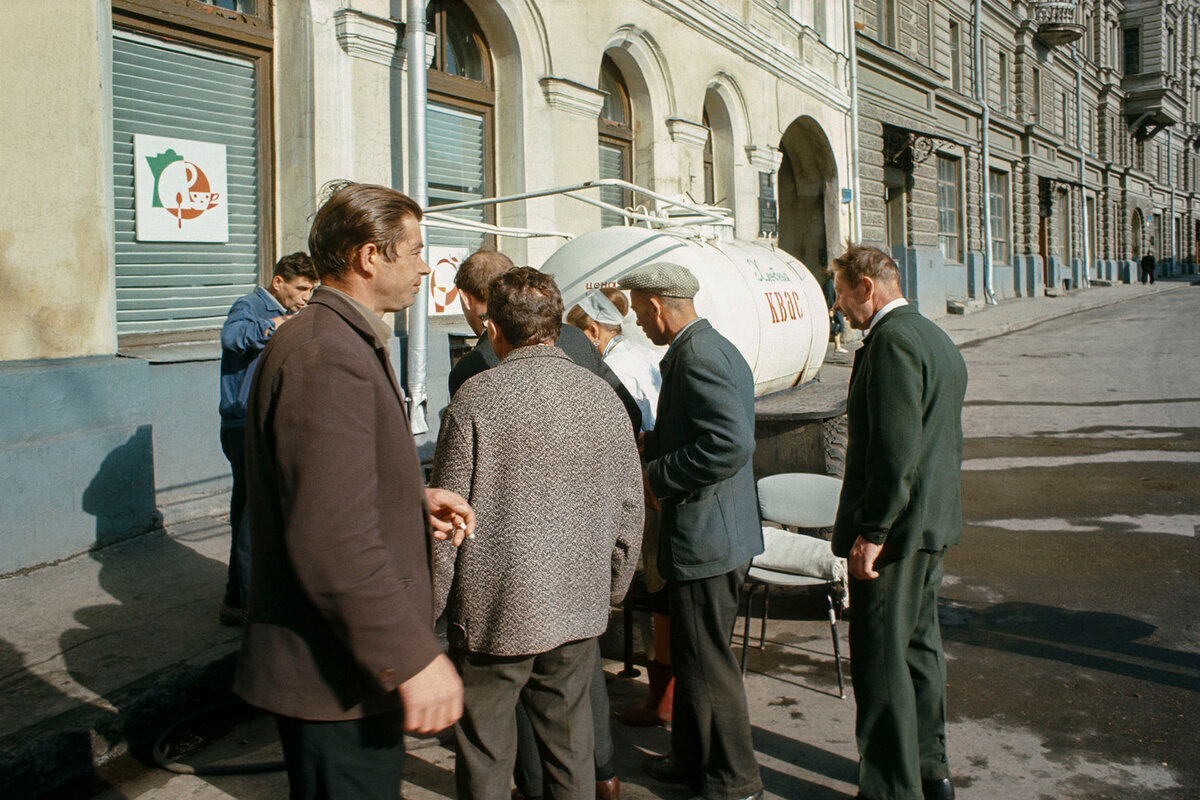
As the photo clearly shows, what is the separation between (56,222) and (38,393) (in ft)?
3.41

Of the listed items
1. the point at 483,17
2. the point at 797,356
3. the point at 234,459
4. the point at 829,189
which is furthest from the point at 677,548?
the point at 829,189

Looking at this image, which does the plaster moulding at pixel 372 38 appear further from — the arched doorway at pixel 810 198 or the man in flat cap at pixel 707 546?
the arched doorway at pixel 810 198

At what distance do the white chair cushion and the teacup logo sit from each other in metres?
5.07

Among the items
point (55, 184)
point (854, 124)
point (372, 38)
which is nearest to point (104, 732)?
point (55, 184)

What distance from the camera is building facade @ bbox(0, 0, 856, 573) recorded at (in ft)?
18.2

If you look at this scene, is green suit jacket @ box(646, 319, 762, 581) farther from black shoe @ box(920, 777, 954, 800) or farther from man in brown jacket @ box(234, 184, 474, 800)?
man in brown jacket @ box(234, 184, 474, 800)

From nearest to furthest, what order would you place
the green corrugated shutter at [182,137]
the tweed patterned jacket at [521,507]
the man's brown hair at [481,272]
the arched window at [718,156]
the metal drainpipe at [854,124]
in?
1. the tweed patterned jacket at [521,507]
2. the man's brown hair at [481,272]
3. the green corrugated shutter at [182,137]
4. the arched window at [718,156]
5. the metal drainpipe at [854,124]

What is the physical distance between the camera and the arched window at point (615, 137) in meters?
12.3

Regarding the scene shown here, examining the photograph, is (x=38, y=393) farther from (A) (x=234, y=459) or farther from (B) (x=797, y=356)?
(B) (x=797, y=356)

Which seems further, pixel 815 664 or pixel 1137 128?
pixel 1137 128

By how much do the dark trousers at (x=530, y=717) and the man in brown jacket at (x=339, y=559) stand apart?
0.63 metres

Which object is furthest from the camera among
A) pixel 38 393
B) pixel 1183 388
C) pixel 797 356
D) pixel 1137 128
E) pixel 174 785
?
pixel 1137 128

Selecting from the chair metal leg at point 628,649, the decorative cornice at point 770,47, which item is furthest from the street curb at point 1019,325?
the chair metal leg at point 628,649

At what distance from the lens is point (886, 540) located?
3148mm
